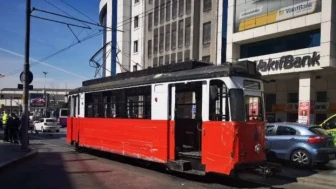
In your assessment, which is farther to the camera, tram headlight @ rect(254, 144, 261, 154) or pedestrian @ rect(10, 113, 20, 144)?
pedestrian @ rect(10, 113, 20, 144)

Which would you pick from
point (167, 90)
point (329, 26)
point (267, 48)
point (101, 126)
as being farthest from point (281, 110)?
Result: point (167, 90)

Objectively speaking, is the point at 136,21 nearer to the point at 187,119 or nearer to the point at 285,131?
the point at 285,131

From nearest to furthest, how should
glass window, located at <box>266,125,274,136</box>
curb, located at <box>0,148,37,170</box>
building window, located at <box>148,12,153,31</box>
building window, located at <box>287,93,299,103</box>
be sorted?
curb, located at <box>0,148,37,170</box>
glass window, located at <box>266,125,274,136</box>
building window, located at <box>287,93,299,103</box>
building window, located at <box>148,12,153,31</box>

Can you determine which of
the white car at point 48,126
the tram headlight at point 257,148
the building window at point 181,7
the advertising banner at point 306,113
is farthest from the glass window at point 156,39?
the tram headlight at point 257,148

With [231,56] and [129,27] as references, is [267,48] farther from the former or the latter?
[129,27]

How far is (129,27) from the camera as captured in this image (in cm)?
4819

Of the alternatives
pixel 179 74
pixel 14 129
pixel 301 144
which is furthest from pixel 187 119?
pixel 14 129

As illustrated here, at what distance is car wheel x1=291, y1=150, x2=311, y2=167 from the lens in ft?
44.8

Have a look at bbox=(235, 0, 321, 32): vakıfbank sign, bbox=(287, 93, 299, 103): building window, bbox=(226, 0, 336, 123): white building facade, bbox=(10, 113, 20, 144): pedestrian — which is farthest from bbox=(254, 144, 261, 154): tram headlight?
bbox=(287, 93, 299, 103): building window

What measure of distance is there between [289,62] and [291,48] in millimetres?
1339

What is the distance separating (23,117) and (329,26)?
59.0 feet

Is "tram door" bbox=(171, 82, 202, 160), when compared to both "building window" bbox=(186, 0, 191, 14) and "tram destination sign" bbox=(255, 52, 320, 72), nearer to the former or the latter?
"tram destination sign" bbox=(255, 52, 320, 72)

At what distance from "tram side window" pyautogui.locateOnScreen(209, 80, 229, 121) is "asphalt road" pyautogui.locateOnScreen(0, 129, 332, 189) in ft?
5.81

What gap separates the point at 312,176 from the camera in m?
11.8
